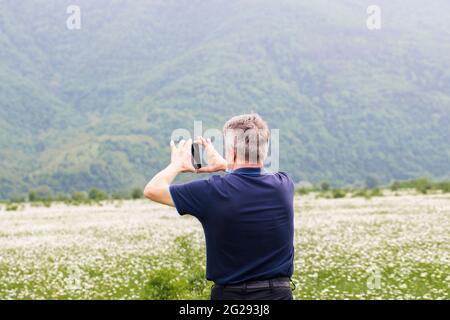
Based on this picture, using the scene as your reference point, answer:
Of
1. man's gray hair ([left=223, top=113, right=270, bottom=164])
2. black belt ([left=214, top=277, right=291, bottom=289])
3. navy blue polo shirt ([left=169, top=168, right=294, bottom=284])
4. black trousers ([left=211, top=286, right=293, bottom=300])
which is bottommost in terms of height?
black trousers ([left=211, top=286, right=293, bottom=300])

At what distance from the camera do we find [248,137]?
3572 mm

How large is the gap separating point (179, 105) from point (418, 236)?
17774cm

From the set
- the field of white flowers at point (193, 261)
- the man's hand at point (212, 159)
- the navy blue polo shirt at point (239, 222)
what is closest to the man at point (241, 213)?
the navy blue polo shirt at point (239, 222)

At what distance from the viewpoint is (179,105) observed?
632ft

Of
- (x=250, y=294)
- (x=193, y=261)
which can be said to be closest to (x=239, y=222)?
(x=250, y=294)

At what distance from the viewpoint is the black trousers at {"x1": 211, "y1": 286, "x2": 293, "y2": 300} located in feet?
11.6

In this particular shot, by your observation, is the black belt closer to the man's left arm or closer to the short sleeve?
the short sleeve

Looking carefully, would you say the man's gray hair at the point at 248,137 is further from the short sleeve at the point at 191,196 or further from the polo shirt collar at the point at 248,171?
the short sleeve at the point at 191,196

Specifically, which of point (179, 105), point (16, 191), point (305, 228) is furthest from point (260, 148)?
point (179, 105)

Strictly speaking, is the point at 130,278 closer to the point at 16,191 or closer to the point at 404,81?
the point at 16,191

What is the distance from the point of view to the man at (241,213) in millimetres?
3521

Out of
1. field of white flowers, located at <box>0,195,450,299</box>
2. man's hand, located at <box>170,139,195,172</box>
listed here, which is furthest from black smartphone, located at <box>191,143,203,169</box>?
field of white flowers, located at <box>0,195,450,299</box>

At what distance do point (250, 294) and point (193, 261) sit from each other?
8579mm

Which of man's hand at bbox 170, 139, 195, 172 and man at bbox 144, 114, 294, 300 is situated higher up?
man's hand at bbox 170, 139, 195, 172
